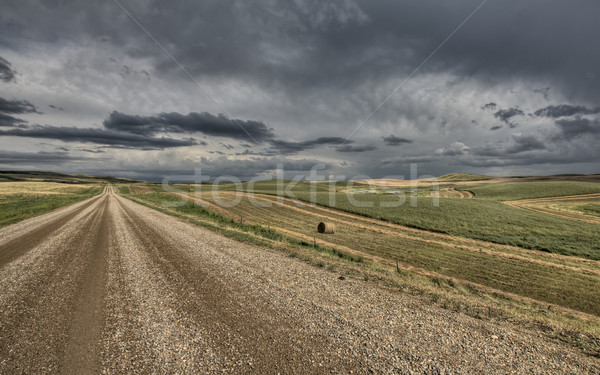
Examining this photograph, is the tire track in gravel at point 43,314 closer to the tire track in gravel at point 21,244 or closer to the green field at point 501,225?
the tire track in gravel at point 21,244

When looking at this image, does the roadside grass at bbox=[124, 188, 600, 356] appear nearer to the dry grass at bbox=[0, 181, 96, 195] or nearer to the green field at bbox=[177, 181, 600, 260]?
the green field at bbox=[177, 181, 600, 260]

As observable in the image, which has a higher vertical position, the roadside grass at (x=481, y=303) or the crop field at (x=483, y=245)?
the roadside grass at (x=481, y=303)

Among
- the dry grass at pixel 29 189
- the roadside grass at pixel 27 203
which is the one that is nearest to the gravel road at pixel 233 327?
the roadside grass at pixel 27 203

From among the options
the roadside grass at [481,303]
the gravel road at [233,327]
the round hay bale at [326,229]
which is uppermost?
the gravel road at [233,327]

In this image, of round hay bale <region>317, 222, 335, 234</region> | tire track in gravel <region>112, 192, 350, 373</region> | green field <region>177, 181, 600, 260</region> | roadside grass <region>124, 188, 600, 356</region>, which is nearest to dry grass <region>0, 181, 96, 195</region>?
round hay bale <region>317, 222, 335, 234</region>

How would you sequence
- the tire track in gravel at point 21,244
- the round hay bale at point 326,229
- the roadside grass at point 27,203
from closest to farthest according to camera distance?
the tire track in gravel at point 21,244 → the round hay bale at point 326,229 → the roadside grass at point 27,203

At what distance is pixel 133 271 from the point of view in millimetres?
11883

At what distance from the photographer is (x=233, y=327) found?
733 cm

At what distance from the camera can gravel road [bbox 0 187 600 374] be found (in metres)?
5.92

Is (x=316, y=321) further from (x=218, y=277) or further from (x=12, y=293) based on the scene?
(x=12, y=293)

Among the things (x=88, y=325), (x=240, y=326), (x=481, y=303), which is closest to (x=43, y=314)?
(x=88, y=325)

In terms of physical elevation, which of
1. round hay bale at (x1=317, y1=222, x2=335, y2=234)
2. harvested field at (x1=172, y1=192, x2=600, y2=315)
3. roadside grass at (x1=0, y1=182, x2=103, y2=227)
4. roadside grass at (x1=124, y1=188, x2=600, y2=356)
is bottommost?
harvested field at (x1=172, y1=192, x2=600, y2=315)

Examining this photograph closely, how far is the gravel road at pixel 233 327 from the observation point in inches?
233

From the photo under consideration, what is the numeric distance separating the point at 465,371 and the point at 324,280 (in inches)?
248
